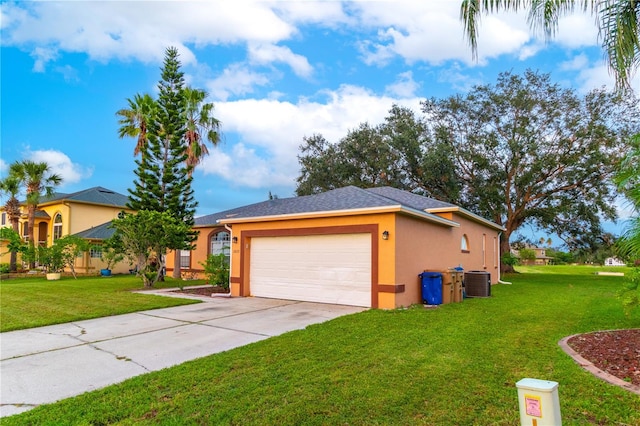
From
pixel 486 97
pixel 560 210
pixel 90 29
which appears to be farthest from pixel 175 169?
pixel 560 210

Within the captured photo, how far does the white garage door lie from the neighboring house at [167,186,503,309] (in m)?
0.03

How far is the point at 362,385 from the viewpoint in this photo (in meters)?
4.25

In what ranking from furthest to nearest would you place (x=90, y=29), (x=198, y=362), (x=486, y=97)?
1. (x=486, y=97)
2. (x=90, y=29)
3. (x=198, y=362)

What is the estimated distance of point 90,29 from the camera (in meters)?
11.6

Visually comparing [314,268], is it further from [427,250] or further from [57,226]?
[57,226]

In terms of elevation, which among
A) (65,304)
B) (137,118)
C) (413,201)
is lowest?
(65,304)

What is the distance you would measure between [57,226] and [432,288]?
26.6 meters

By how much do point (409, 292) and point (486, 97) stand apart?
62.8 ft

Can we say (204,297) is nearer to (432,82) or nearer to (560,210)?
(432,82)

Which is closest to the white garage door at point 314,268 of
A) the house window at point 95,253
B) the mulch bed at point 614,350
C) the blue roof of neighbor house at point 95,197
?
the mulch bed at point 614,350

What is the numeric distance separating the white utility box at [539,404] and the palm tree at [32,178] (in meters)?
27.1

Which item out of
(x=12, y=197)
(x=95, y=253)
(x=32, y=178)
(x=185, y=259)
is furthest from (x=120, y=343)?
(x=12, y=197)

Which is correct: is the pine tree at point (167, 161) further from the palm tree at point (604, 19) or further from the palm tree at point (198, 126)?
the palm tree at point (604, 19)

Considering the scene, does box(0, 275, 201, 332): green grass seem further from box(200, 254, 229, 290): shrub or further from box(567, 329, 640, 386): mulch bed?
box(567, 329, 640, 386): mulch bed
